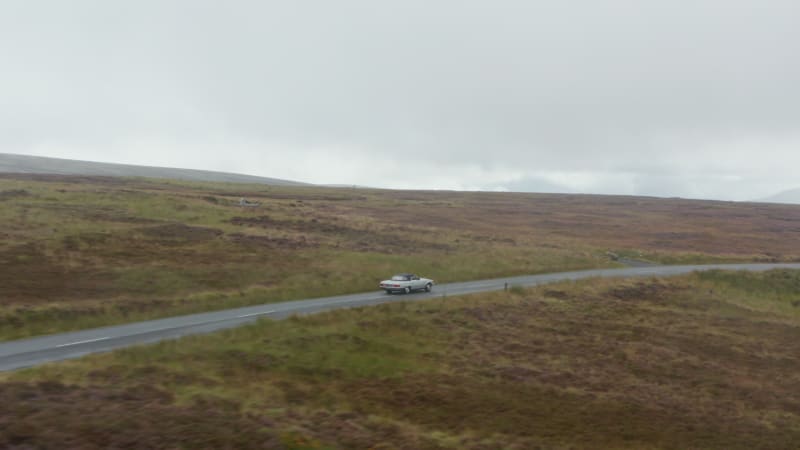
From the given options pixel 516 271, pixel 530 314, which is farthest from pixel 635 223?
pixel 530 314

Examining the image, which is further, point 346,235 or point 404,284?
point 346,235

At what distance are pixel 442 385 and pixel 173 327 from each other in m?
13.4

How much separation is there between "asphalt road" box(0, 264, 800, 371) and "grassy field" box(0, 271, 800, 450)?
2.01 m

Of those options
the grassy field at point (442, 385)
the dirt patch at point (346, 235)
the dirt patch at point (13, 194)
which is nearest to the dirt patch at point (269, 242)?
the dirt patch at point (346, 235)

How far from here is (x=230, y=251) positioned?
47.3 meters

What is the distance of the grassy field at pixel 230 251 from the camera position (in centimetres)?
3253

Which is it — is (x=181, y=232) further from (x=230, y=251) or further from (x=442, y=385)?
(x=442, y=385)

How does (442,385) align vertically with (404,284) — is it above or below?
below

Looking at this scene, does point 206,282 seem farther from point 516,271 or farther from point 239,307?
point 516,271

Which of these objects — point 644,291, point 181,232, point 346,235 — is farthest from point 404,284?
point 181,232

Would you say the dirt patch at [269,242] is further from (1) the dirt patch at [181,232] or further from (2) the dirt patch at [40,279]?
(2) the dirt patch at [40,279]

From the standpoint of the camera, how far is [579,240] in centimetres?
7525

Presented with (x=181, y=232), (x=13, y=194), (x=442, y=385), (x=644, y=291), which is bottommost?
(x=442, y=385)

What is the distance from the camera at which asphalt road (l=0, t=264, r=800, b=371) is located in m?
22.2
